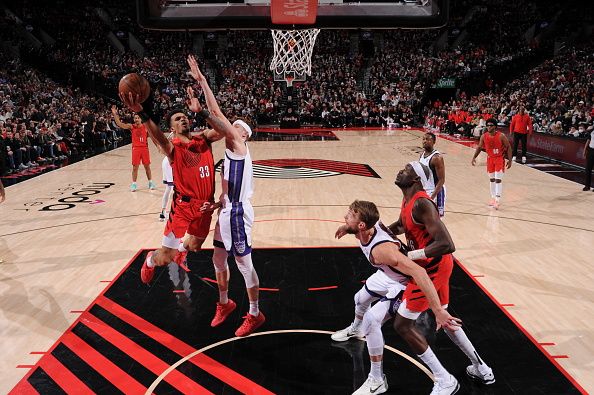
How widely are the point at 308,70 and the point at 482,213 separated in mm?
9036

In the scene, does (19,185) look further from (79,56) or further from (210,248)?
(79,56)

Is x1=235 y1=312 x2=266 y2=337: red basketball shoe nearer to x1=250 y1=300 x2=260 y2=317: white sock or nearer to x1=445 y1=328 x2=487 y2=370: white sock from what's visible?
x1=250 y1=300 x2=260 y2=317: white sock

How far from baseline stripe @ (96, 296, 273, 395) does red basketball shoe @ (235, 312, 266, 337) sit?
0.44m

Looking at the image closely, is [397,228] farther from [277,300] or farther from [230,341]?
[277,300]

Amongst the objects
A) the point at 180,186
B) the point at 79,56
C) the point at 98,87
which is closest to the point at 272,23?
the point at 180,186

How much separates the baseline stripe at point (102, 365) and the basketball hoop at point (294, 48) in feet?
33.2

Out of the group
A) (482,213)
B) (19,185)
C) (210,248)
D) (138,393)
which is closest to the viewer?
(138,393)

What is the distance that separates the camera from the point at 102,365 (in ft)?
13.5

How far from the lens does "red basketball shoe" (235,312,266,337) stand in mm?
4555

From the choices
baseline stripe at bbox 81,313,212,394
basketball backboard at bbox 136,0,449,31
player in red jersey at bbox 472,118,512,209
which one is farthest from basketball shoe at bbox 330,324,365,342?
basketball backboard at bbox 136,0,449,31

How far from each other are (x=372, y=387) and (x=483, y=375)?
853 mm

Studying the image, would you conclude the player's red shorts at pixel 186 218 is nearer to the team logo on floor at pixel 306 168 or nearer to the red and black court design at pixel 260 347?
the red and black court design at pixel 260 347

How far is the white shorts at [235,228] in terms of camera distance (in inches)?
173

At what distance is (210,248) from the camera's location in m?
7.09
